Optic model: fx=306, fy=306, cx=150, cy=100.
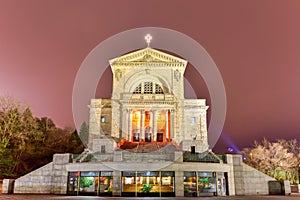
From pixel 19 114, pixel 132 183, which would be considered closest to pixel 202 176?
pixel 132 183

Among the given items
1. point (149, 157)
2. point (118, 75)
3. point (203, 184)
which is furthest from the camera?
point (118, 75)

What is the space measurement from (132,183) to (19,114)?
74.4ft

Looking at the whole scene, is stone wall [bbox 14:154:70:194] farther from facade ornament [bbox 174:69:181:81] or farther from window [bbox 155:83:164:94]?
facade ornament [bbox 174:69:181:81]

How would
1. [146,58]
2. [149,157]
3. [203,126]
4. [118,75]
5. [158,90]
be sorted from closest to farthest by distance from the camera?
[149,157] → [203,126] → [118,75] → [146,58] → [158,90]

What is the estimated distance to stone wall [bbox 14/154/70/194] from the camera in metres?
29.8

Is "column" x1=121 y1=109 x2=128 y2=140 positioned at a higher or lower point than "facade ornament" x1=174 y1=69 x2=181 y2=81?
lower

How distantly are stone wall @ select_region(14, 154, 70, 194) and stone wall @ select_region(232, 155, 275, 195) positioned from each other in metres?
17.0

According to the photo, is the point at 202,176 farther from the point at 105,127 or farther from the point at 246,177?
the point at 105,127

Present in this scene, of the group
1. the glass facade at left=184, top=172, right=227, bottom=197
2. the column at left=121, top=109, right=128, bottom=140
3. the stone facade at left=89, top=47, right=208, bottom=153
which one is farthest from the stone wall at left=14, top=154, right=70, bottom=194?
the column at left=121, top=109, right=128, bottom=140

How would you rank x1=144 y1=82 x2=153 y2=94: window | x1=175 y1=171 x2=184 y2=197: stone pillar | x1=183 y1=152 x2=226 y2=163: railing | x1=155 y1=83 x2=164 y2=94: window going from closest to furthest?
x1=175 y1=171 x2=184 y2=197: stone pillar → x1=183 y1=152 x2=226 y2=163: railing → x1=144 y1=82 x2=153 y2=94: window → x1=155 y1=83 x2=164 y2=94: window

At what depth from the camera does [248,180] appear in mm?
31156

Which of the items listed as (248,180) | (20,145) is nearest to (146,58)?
(20,145)

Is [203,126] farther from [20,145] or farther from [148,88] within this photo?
[20,145]

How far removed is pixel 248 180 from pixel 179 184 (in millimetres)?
8791
